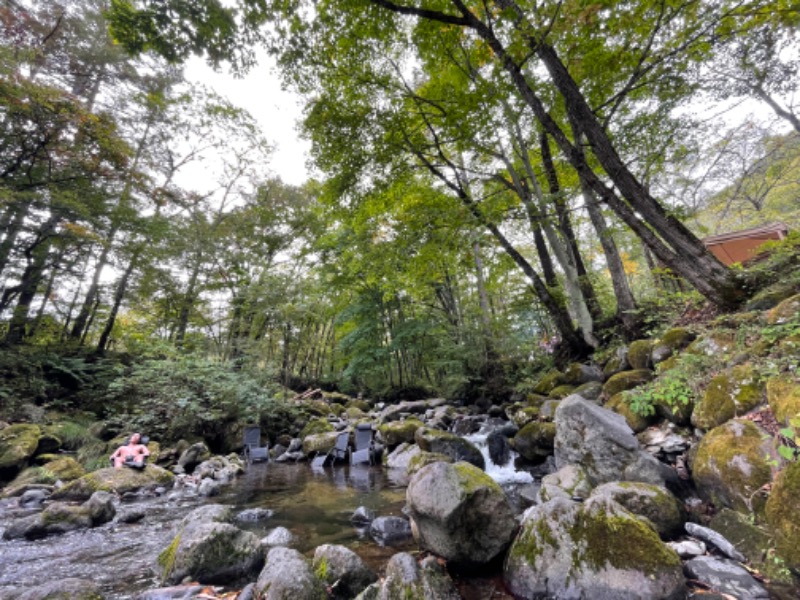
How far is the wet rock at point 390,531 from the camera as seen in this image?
370 cm

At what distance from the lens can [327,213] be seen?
10281 millimetres

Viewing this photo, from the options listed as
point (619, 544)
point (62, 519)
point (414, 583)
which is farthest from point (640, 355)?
point (62, 519)

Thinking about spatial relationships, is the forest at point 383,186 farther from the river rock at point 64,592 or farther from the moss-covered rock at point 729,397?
the river rock at point 64,592

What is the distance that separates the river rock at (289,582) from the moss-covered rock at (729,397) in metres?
4.16

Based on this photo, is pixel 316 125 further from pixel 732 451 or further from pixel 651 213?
pixel 732 451

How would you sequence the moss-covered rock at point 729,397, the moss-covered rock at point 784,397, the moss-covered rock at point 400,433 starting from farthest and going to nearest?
the moss-covered rock at point 400,433
the moss-covered rock at point 729,397
the moss-covered rock at point 784,397

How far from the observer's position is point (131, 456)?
6.86m

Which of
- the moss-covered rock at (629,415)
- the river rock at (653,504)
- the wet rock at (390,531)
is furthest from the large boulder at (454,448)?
the river rock at (653,504)

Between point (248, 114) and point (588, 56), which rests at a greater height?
point (248, 114)

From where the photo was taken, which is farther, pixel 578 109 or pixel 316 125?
pixel 316 125

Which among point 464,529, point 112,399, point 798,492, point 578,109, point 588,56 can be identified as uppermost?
point 588,56

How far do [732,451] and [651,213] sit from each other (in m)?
3.24

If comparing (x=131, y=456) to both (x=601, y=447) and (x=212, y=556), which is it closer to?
(x=212, y=556)

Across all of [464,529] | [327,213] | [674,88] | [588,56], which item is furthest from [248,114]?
[464,529]
